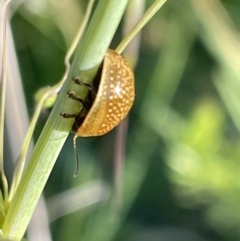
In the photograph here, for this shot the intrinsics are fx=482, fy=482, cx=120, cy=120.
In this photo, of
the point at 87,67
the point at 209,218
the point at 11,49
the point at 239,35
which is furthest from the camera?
the point at 209,218

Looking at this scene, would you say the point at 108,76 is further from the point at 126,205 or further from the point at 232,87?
the point at 126,205

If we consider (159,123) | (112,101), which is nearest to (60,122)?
(112,101)

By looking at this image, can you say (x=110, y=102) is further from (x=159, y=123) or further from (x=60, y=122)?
(x=159, y=123)

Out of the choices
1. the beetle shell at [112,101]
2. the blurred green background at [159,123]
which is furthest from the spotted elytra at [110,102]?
the blurred green background at [159,123]

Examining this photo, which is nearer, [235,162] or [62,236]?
[235,162]

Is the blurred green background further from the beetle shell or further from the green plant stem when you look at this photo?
the green plant stem

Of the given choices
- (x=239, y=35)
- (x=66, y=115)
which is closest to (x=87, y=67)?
(x=66, y=115)
